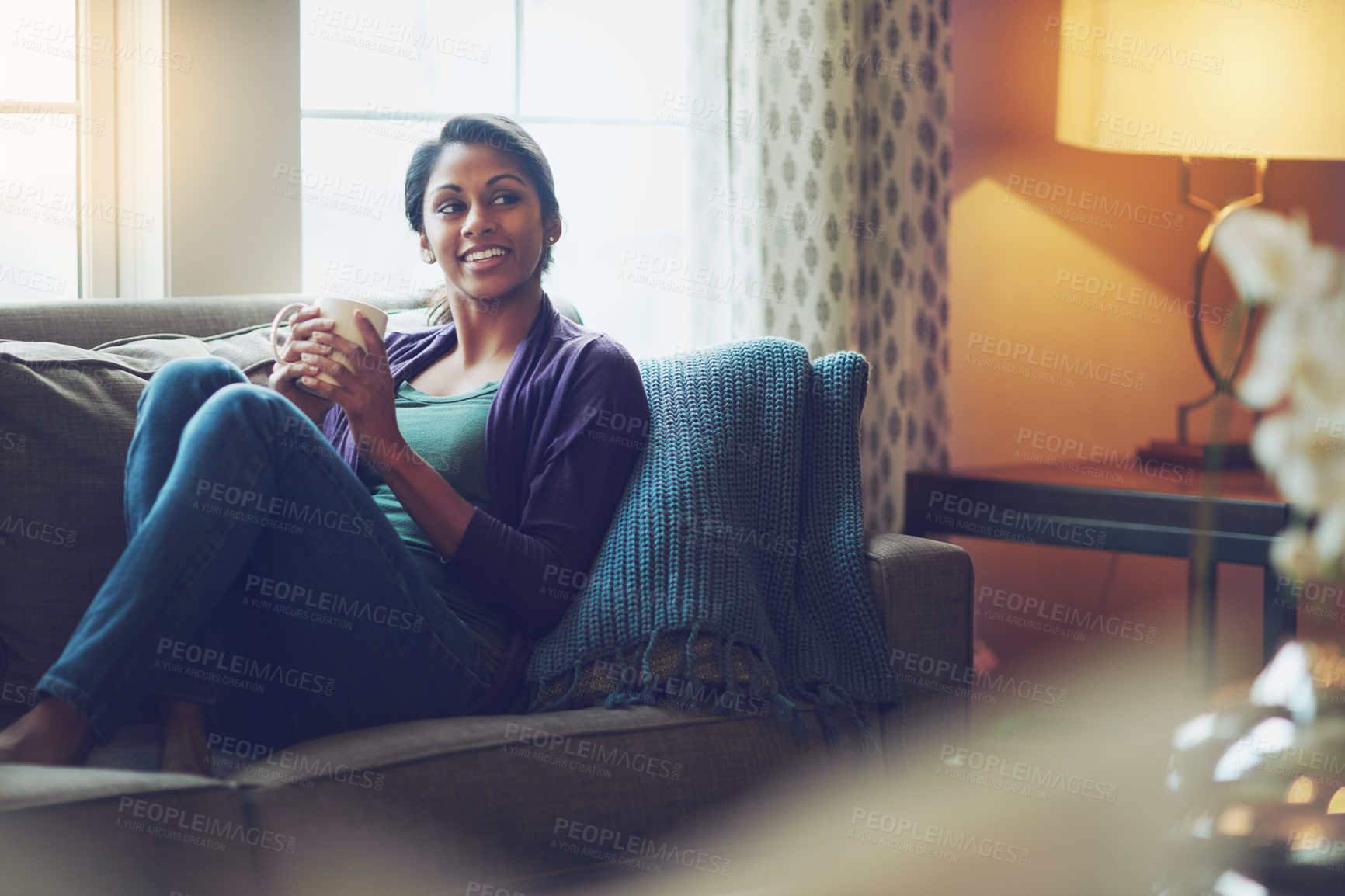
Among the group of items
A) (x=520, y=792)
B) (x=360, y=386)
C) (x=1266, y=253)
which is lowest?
(x=520, y=792)

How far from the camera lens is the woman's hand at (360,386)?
130 cm

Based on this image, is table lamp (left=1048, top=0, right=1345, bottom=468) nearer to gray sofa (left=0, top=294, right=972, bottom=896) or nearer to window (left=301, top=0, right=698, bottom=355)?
window (left=301, top=0, right=698, bottom=355)

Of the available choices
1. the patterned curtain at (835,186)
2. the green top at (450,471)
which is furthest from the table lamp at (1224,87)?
the green top at (450,471)

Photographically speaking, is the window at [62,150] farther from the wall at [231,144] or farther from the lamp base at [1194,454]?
the lamp base at [1194,454]

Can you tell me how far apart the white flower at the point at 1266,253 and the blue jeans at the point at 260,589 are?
89cm

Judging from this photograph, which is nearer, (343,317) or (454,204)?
(343,317)

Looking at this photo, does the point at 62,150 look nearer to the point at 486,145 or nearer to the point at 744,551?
the point at 486,145

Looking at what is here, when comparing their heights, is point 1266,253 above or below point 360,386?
above

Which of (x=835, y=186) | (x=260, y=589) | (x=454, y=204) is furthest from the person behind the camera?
(x=835, y=186)

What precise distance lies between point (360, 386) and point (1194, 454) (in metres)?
1.62

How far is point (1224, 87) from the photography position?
190cm

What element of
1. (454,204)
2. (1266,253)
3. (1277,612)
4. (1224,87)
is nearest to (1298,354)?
(1266,253)

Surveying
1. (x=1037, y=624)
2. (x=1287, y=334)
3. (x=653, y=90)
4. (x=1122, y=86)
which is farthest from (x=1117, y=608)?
(x=1287, y=334)

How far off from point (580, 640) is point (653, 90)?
1.47 meters
